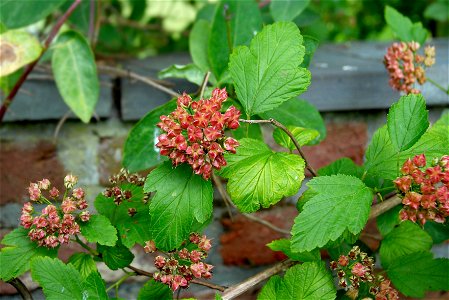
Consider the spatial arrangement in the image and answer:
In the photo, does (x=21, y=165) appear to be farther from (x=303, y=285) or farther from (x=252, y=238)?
(x=303, y=285)

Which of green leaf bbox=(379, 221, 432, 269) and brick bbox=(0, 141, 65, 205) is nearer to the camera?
green leaf bbox=(379, 221, 432, 269)

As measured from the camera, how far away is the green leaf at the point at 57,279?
93 cm

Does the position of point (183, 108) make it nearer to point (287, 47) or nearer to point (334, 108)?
point (287, 47)

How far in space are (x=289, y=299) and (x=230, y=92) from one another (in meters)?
0.41

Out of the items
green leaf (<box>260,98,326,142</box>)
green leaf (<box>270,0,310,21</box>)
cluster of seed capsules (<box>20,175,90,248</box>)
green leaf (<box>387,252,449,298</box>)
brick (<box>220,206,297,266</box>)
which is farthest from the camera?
brick (<box>220,206,297,266</box>)

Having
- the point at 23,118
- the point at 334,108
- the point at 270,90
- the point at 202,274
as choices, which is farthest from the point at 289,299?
the point at 23,118

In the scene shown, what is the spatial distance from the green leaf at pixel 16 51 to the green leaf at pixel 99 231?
420 millimetres

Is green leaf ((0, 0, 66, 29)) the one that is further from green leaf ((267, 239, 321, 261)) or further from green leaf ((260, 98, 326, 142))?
green leaf ((267, 239, 321, 261))

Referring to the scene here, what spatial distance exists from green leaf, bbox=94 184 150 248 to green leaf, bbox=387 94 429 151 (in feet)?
1.24

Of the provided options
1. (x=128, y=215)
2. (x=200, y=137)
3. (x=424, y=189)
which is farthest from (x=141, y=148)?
(x=424, y=189)

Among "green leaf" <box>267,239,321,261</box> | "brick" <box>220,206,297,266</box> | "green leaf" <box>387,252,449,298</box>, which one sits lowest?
"brick" <box>220,206,297,266</box>

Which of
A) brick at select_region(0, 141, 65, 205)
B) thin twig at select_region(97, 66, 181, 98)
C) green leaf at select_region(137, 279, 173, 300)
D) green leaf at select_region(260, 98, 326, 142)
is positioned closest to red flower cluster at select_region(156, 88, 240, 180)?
green leaf at select_region(137, 279, 173, 300)

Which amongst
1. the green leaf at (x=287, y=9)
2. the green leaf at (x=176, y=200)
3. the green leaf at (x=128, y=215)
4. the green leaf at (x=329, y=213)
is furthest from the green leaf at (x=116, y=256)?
the green leaf at (x=287, y=9)

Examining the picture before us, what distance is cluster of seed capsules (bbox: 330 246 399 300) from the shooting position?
3.14 feet
